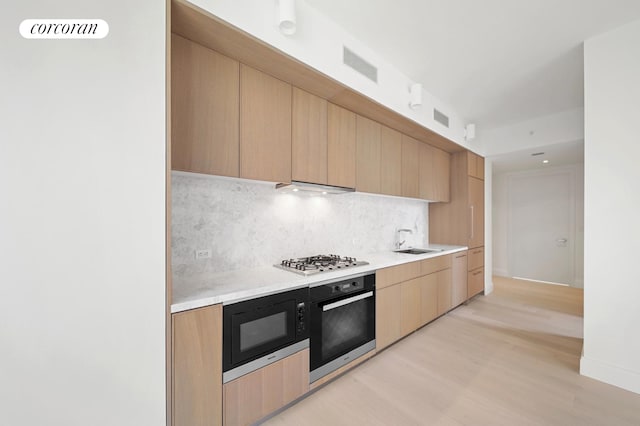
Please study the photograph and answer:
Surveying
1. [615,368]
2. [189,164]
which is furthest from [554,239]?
[189,164]

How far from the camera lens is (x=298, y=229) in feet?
7.80

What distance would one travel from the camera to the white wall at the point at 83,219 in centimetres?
89

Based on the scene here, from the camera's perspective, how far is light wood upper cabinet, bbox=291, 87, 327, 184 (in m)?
1.98

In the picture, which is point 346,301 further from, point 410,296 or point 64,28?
point 64,28

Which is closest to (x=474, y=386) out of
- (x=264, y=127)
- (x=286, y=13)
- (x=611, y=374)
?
(x=611, y=374)

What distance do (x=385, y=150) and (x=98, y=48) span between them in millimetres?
2475

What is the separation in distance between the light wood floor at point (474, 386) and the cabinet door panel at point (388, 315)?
0.16 metres

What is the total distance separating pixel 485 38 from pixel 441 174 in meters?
1.99

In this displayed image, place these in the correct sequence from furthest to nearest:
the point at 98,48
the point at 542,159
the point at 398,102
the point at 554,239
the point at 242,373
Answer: the point at 554,239, the point at 542,159, the point at 398,102, the point at 242,373, the point at 98,48

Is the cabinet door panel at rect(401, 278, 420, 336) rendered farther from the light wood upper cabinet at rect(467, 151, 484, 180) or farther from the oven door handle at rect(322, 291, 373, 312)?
the light wood upper cabinet at rect(467, 151, 484, 180)

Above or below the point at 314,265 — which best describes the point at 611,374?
below

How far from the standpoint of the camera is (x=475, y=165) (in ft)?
13.4

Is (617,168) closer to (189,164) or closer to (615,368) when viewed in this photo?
(615,368)

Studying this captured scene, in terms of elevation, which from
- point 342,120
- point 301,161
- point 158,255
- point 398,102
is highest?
point 398,102
